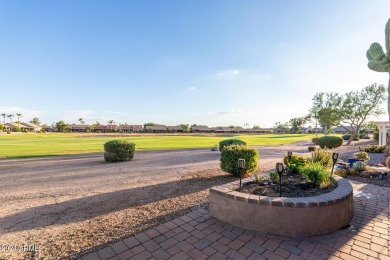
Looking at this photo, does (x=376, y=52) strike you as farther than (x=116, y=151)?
No

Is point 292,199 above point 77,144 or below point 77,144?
above

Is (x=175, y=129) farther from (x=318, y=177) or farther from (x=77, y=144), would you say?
(x=318, y=177)

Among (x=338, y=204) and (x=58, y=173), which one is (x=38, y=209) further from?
(x=338, y=204)

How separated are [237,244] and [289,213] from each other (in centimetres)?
94

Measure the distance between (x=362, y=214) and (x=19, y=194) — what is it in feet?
27.6

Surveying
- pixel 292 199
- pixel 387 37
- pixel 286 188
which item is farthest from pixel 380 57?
pixel 292 199

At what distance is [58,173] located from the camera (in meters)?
8.12

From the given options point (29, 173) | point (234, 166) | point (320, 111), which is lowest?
point (29, 173)

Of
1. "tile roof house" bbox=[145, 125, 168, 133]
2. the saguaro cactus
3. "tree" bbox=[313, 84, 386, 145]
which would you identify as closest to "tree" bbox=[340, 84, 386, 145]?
"tree" bbox=[313, 84, 386, 145]

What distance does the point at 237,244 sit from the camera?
2797 millimetres

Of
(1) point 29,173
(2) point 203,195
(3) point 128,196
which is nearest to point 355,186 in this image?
(2) point 203,195

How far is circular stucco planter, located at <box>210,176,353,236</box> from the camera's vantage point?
299cm

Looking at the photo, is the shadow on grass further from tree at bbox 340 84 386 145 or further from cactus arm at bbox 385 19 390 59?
tree at bbox 340 84 386 145

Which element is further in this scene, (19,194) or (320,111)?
(320,111)
